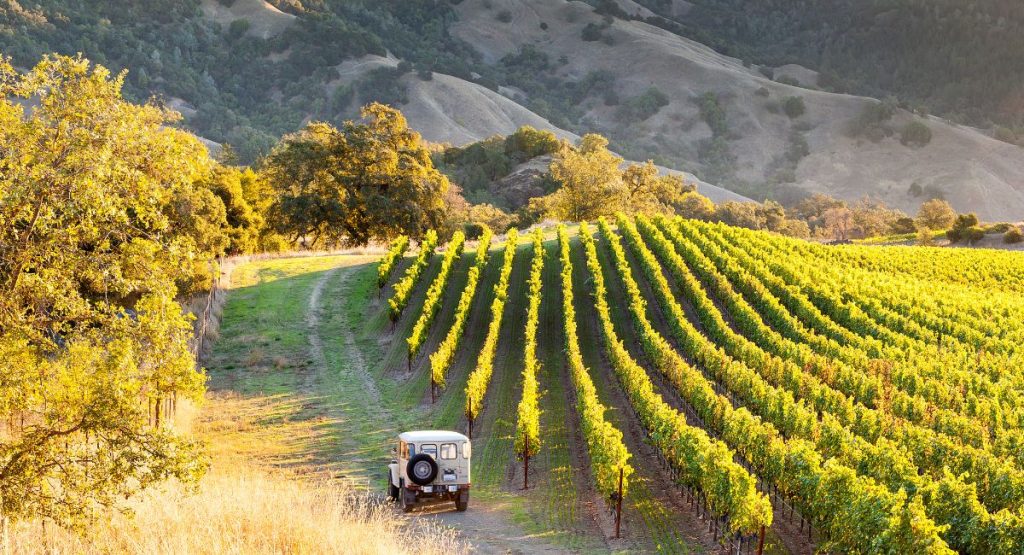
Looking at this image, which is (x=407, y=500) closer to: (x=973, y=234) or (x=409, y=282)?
(x=409, y=282)

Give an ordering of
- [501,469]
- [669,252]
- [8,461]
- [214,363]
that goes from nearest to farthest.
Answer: [8,461]
[501,469]
[214,363]
[669,252]

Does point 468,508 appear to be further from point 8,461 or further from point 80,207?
point 80,207

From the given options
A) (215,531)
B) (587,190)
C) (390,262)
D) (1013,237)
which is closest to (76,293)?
(215,531)

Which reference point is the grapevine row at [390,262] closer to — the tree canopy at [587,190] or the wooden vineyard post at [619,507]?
the wooden vineyard post at [619,507]

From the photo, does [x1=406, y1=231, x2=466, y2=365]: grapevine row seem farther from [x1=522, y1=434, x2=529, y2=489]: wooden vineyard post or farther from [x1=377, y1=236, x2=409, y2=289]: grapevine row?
[x1=522, y1=434, x2=529, y2=489]: wooden vineyard post

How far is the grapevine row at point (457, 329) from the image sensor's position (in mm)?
35978

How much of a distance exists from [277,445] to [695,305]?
22.9 metres

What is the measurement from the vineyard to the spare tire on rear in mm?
3371

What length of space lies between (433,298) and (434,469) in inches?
878

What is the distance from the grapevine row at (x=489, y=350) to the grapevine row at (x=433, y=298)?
106 inches

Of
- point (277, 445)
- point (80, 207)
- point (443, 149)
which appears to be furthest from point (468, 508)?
point (443, 149)

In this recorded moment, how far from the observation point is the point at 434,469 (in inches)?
928

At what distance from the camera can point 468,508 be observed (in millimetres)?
24953

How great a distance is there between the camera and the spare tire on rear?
2345 cm
